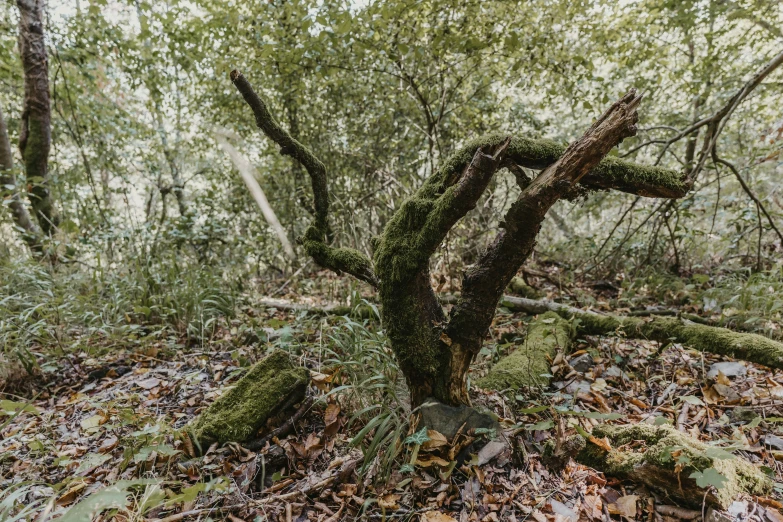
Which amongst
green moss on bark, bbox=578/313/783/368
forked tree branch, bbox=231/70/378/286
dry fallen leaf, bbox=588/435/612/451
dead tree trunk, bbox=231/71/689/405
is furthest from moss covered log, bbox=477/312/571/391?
forked tree branch, bbox=231/70/378/286

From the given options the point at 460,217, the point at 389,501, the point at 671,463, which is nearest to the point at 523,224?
the point at 460,217

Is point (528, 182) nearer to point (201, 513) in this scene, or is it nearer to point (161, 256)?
point (201, 513)

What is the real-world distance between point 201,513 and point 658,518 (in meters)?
2.13

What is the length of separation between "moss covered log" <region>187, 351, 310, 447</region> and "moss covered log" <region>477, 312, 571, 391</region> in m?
1.32

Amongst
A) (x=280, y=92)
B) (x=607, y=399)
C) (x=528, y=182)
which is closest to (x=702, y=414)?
(x=607, y=399)

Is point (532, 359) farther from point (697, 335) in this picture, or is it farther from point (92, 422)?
point (92, 422)

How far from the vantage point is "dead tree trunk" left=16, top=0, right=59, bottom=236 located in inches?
221

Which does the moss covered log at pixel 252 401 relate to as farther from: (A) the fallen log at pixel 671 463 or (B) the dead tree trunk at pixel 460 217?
(A) the fallen log at pixel 671 463

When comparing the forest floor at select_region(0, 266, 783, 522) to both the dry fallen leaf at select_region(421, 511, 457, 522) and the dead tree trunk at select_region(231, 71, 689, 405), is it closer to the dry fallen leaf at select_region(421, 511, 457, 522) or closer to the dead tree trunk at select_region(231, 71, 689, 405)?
the dry fallen leaf at select_region(421, 511, 457, 522)

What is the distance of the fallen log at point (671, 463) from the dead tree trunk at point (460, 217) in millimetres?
743

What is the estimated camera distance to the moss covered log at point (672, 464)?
165 cm

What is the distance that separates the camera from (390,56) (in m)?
4.11

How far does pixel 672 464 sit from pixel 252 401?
2.32 meters

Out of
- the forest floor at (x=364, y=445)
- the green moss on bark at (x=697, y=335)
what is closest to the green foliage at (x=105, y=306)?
the forest floor at (x=364, y=445)
